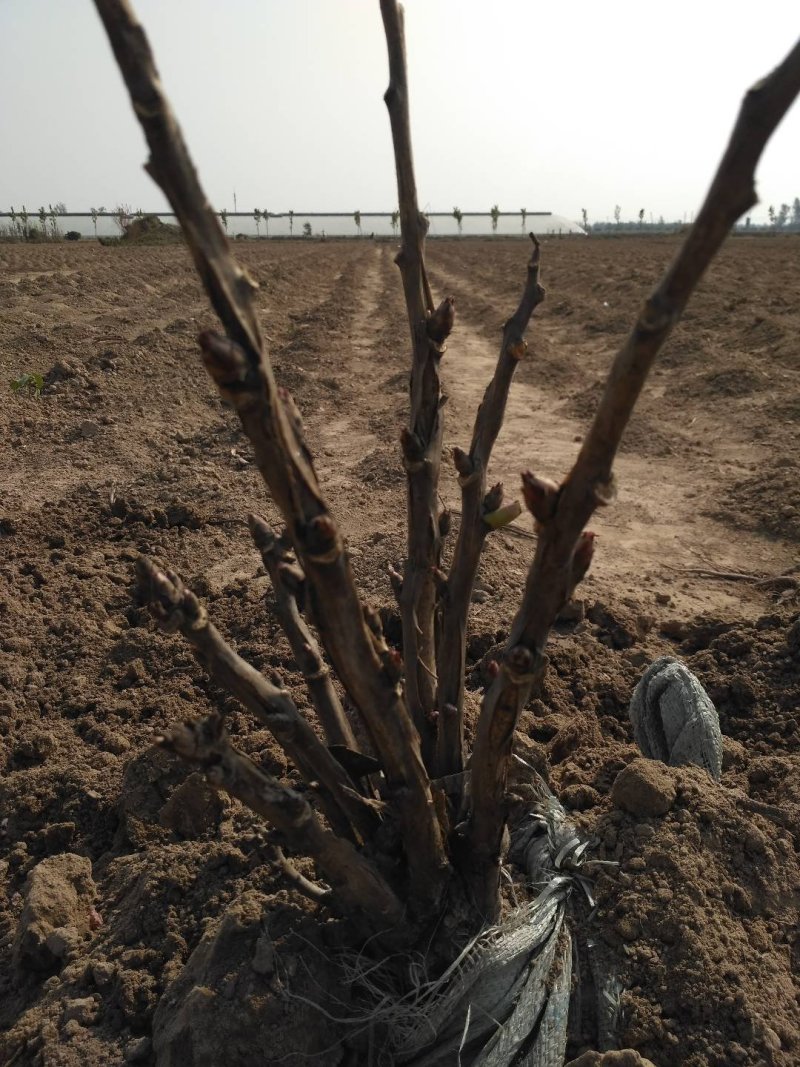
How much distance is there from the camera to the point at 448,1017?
1.46 m

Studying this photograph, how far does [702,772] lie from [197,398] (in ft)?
19.3

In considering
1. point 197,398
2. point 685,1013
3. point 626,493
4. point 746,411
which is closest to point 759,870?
point 685,1013

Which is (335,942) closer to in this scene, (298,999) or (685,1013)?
(298,999)

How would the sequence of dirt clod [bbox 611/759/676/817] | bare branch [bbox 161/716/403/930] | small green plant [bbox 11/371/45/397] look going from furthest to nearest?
small green plant [bbox 11/371/45/397]
dirt clod [bbox 611/759/676/817]
bare branch [bbox 161/716/403/930]

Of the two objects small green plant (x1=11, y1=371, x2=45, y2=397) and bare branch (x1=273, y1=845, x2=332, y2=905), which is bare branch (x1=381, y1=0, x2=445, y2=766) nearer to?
bare branch (x1=273, y1=845, x2=332, y2=905)

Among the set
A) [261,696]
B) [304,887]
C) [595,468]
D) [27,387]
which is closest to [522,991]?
[304,887]

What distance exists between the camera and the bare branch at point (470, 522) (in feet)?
4.71

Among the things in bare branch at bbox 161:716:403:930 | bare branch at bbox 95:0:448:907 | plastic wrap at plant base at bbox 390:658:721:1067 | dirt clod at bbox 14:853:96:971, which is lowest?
dirt clod at bbox 14:853:96:971

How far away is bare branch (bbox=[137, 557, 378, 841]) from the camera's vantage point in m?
1.12

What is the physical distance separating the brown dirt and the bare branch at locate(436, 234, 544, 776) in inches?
17.9

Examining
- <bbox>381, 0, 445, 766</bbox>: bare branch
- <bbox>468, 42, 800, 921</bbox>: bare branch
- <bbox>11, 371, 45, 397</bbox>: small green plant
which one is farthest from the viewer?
<bbox>11, 371, 45, 397</bbox>: small green plant

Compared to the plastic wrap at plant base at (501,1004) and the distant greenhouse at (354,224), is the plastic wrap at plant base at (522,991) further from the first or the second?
the distant greenhouse at (354,224)

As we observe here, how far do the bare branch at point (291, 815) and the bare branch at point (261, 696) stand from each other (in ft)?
0.29

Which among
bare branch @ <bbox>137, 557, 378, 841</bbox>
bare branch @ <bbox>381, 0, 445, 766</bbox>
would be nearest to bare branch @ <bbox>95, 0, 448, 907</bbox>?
bare branch @ <bbox>137, 557, 378, 841</bbox>
